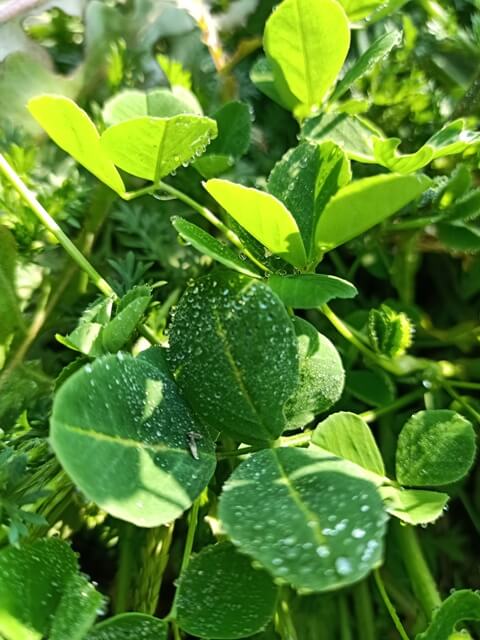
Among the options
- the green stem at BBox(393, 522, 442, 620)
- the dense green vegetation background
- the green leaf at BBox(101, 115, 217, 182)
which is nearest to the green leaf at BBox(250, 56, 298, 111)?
the dense green vegetation background

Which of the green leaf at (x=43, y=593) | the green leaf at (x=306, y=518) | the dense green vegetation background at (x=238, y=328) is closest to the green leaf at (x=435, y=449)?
the dense green vegetation background at (x=238, y=328)

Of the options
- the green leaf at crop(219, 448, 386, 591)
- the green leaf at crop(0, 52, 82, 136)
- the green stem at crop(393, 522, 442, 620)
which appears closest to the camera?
the green leaf at crop(219, 448, 386, 591)

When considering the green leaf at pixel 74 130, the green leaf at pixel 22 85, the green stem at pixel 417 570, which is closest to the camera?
the green leaf at pixel 74 130

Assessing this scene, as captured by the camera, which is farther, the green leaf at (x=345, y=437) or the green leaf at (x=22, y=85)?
the green leaf at (x=22, y=85)

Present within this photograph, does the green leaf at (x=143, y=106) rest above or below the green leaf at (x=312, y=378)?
above

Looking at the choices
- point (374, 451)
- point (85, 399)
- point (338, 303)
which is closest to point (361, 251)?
point (338, 303)

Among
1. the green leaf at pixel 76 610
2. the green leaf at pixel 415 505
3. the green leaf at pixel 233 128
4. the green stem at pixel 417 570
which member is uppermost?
the green leaf at pixel 233 128

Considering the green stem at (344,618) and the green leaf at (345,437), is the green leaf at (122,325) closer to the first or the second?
the green leaf at (345,437)

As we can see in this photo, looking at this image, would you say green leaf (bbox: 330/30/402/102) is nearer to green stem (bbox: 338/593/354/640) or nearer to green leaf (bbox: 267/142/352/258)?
green leaf (bbox: 267/142/352/258)
